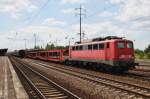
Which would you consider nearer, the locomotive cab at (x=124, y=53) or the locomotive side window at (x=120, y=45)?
the locomotive cab at (x=124, y=53)

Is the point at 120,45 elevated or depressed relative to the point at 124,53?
elevated

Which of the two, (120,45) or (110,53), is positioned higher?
(120,45)

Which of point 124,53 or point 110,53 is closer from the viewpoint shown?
point 124,53

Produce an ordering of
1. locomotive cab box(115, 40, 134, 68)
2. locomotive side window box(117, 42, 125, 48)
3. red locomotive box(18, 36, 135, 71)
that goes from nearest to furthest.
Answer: locomotive cab box(115, 40, 134, 68), red locomotive box(18, 36, 135, 71), locomotive side window box(117, 42, 125, 48)

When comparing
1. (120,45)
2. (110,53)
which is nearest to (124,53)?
(120,45)

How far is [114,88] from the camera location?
17.3 meters

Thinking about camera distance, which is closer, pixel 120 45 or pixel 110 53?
pixel 120 45

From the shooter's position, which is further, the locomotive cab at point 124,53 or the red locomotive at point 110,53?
the red locomotive at point 110,53

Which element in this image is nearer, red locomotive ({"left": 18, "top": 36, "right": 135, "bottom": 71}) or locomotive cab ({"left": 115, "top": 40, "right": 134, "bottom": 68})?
locomotive cab ({"left": 115, "top": 40, "right": 134, "bottom": 68})

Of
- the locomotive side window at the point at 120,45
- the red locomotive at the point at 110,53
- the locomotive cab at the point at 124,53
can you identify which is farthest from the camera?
the locomotive side window at the point at 120,45

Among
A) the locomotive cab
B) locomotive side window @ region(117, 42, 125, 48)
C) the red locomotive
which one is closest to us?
the locomotive cab

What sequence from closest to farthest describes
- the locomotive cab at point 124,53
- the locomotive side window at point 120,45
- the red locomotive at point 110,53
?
1. the locomotive cab at point 124,53
2. the red locomotive at point 110,53
3. the locomotive side window at point 120,45

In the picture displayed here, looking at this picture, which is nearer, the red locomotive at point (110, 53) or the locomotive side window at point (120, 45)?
the red locomotive at point (110, 53)

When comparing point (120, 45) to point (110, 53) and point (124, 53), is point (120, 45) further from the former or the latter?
point (110, 53)
